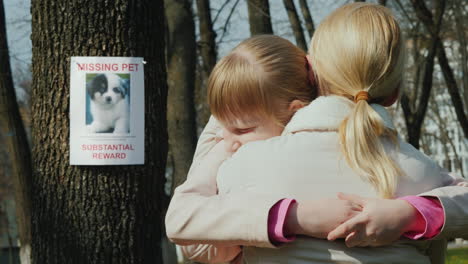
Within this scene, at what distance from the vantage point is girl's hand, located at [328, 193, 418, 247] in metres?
1.88

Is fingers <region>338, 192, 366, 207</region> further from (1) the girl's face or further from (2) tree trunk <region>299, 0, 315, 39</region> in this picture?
(2) tree trunk <region>299, 0, 315, 39</region>

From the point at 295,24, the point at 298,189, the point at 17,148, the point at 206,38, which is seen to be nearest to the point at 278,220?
the point at 298,189

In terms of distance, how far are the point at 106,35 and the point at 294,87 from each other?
1.53 m

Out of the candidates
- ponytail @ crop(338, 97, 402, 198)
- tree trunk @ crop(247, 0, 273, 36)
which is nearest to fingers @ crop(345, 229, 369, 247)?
ponytail @ crop(338, 97, 402, 198)


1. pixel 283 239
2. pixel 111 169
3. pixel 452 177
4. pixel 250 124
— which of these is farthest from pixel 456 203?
pixel 111 169

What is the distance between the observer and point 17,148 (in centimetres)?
973

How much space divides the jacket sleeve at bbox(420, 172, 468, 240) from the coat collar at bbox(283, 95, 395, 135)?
223 mm

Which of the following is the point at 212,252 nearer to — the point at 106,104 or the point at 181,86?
the point at 106,104

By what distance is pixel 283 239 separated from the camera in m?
1.92

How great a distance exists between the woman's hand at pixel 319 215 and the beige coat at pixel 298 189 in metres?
0.04

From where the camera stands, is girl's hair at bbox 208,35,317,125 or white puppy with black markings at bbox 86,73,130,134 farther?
white puppy with black markings at bbox 86,73,130,134

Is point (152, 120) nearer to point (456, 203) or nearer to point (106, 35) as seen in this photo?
point (106, 35)

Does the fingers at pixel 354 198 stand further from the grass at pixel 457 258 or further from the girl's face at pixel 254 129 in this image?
the grass at pixel 457 258

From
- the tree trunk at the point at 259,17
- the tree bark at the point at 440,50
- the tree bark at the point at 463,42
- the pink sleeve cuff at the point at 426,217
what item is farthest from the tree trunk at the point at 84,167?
the tree bark at the point at 463,42
